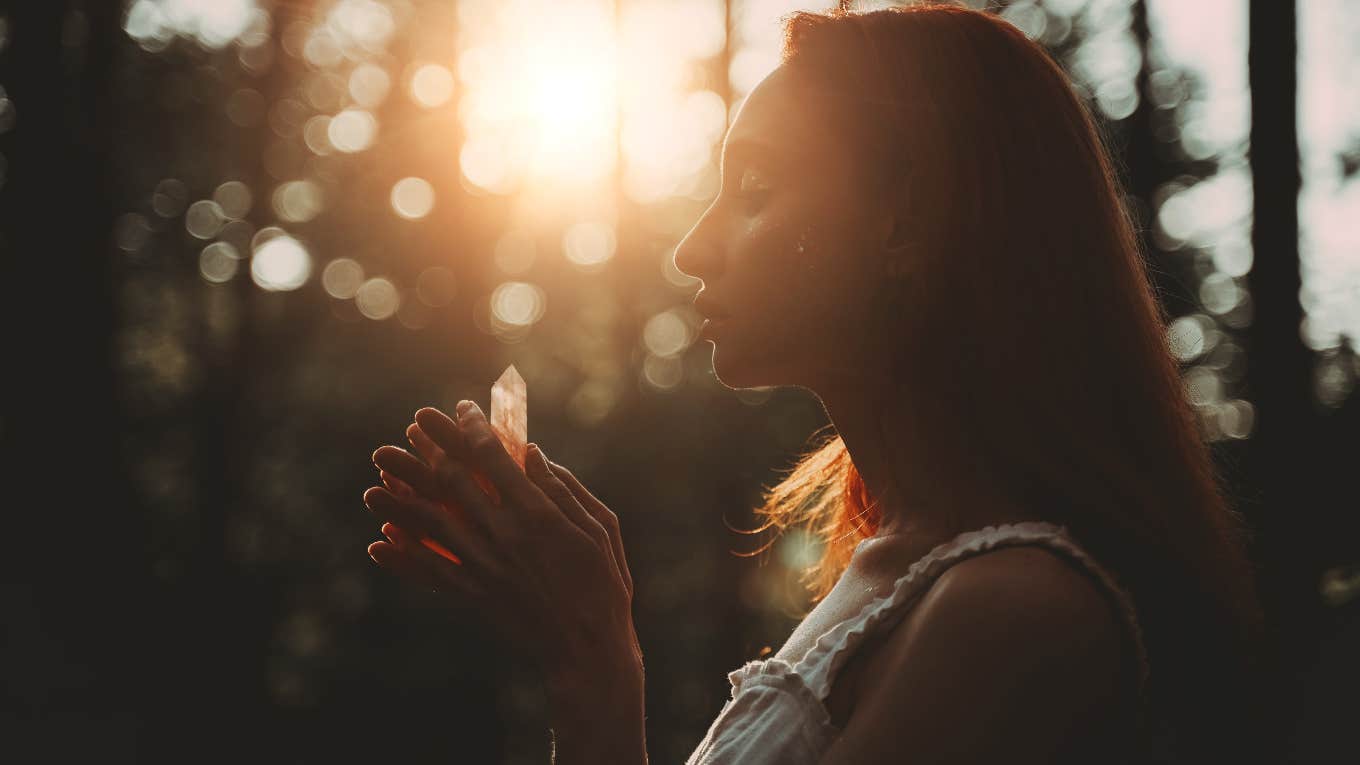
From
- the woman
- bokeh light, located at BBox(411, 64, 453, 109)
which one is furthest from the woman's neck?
bokeh light, located at BBox(411, 64, 453, 109)

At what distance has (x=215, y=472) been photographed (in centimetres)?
866

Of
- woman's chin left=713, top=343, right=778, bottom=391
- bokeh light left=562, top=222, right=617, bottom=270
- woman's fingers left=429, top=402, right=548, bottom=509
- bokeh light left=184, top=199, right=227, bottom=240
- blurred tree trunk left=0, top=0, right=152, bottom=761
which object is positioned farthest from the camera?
bokeh light left=562, top=222, right=617, bottom=270

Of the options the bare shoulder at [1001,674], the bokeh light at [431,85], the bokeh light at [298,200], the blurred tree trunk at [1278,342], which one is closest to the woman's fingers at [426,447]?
the bare shoulder at [1001,674]

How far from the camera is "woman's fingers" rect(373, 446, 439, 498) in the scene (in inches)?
49.9

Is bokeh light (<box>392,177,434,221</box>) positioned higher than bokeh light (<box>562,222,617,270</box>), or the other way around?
bokeh light (<box>392,177,434,221</box>)

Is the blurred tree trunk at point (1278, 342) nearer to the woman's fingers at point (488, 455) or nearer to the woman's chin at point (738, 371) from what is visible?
the woman's chin at point (738, 371)

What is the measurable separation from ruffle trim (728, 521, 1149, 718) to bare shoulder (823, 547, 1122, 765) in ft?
0.06

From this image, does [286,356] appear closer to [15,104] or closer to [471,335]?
[471,335]

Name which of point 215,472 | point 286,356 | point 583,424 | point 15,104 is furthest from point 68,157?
point 583,424

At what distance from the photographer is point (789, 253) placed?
1.31 metres

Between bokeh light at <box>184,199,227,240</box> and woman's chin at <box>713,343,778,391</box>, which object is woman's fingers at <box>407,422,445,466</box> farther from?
bokeh light at <box>184,199,227,240</box>

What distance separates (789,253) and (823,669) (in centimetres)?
53

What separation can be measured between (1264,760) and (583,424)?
7899 millimetres

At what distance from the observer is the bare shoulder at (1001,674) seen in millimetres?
959
